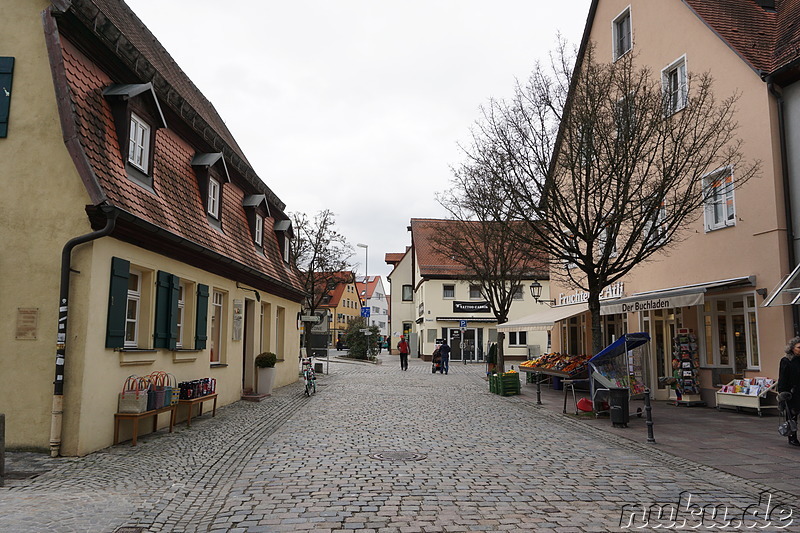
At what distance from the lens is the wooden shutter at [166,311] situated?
11430mm

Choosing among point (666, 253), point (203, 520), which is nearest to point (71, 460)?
point (203, 520)

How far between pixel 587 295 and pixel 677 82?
25.6 feet

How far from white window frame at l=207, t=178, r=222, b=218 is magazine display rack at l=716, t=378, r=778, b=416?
40.9ft

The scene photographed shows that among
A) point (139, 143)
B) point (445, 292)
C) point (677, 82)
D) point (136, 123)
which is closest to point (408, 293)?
point (445, 292)

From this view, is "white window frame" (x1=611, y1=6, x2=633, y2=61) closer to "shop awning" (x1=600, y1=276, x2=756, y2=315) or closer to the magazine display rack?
"shop awning" (x1=600, y1=276, x2=756, y2=315)

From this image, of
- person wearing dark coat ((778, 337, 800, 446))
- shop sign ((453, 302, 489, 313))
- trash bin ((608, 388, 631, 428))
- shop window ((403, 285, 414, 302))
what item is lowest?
trash bin ((608, 388, 631, 428))

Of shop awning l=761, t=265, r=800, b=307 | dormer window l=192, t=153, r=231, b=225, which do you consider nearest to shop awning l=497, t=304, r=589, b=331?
shop awning l=761, t=265, r=800, b=307

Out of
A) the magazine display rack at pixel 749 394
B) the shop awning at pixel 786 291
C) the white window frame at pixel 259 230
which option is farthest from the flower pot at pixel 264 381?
the shop awning at pixel 786 291

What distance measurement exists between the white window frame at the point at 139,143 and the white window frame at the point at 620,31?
49.3 feet

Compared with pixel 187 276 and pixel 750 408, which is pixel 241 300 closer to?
pixel 187 276

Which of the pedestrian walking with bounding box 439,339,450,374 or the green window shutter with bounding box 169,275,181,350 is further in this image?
the pedestrian walking with bounding box 439,339,450,374

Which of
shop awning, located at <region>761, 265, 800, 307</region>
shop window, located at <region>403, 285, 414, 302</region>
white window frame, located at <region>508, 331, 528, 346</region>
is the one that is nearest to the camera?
shop awning, located at <region>761, 265, 800, 307</region>

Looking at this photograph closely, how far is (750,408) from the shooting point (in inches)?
563

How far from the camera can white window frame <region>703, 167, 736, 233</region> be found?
50.5 ft
